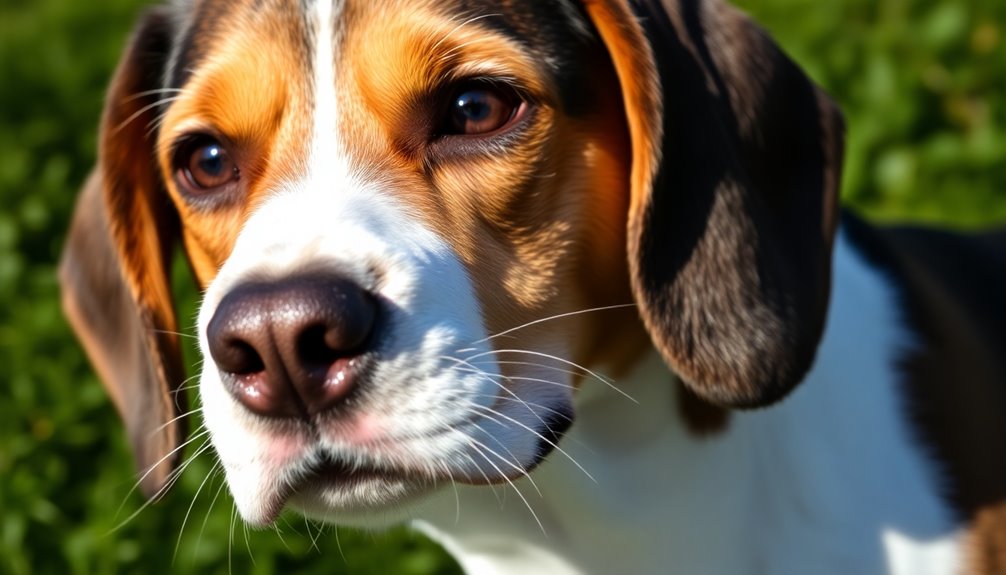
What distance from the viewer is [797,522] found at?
3189mm

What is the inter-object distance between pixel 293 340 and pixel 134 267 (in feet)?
3.87

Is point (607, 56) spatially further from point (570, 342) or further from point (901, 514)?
point (901, 514)

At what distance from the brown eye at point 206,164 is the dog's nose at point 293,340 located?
2.32ft

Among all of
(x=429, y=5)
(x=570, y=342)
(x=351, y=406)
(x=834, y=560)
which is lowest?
(x=834, y=560)

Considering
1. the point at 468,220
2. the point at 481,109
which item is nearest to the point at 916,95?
the point at 481,109

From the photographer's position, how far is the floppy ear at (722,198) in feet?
9.36

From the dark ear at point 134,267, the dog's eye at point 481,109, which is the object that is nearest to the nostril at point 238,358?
the dog's eye at point 481,109

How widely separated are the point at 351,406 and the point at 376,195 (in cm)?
48

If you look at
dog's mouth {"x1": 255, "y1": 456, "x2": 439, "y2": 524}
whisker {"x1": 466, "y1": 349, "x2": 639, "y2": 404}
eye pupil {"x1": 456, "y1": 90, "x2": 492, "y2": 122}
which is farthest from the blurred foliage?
dog's mouth {"x1": 255, "y1": 456, "x2": 439, "y2": 524}

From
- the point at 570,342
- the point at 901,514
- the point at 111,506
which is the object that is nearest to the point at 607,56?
the point at 570,342

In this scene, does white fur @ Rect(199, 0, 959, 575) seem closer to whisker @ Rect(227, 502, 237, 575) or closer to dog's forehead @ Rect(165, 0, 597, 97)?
dog's forehead @ Rect(165, 0, 597, 97)

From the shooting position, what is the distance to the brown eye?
306 centimetres

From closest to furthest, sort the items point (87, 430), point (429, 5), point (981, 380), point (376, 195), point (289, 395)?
point (289, 395) < point (376, 195) < point (429, 5) < point (981, 380) < point (87, 430)

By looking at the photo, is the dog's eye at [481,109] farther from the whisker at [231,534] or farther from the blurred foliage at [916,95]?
the blurred foliage at [916,95]
